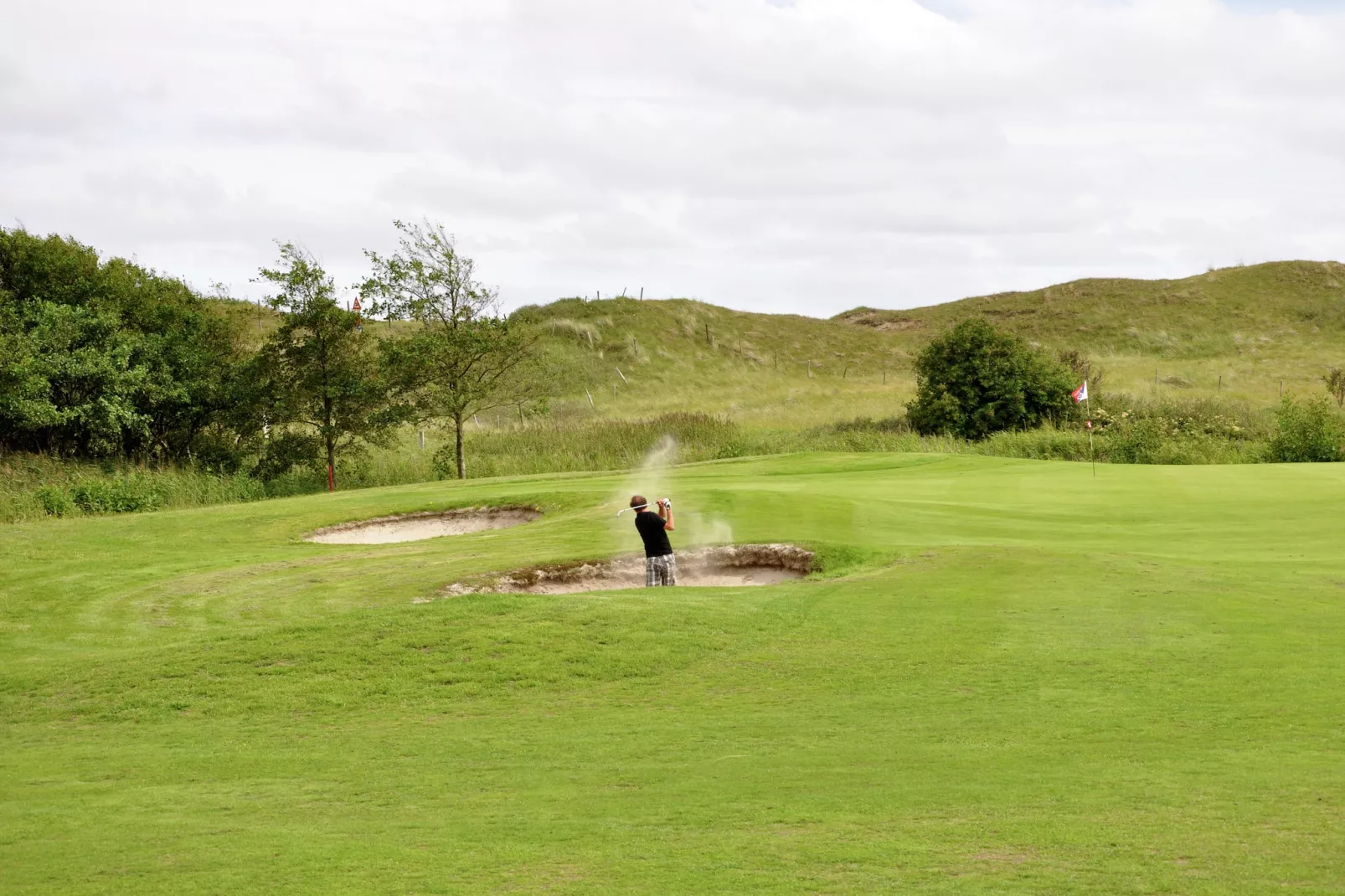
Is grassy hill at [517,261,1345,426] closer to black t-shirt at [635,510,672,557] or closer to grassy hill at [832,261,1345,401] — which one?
grassy hill at [832,261,1345,401]

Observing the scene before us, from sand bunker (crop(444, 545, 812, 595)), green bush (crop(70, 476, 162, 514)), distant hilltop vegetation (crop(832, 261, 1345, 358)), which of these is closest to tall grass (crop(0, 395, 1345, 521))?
green bush (crop(70, 476, 162, 514))

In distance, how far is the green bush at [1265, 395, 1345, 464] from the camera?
122 ft

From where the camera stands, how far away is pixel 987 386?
4738cm

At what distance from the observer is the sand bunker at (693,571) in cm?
1744

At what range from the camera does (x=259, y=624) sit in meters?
14.6

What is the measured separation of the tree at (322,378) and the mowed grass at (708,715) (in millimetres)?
16344

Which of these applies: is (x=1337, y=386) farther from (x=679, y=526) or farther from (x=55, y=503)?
(x=55, y=503)

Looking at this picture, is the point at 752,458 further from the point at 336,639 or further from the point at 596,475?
the point at 336,639

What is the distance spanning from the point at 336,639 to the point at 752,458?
23771 millimetres

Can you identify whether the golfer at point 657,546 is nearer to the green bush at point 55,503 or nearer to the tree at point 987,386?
the green bush at point 55,503

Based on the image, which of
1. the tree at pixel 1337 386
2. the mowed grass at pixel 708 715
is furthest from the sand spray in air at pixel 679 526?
the tree at pixel 1337 386

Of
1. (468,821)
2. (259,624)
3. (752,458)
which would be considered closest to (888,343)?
(752,458)

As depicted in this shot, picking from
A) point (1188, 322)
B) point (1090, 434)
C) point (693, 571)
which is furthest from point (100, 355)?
point (1188, 322)

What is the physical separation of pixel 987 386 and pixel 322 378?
83.2 feet
